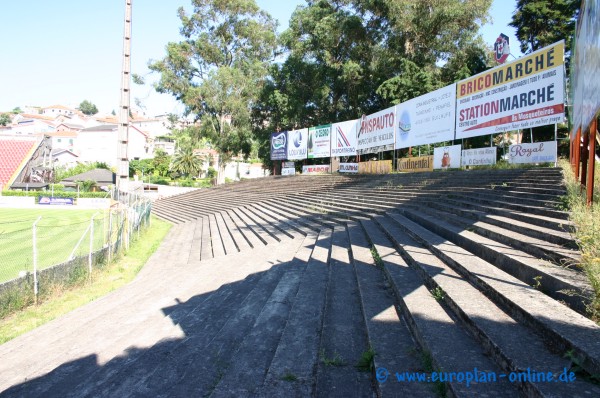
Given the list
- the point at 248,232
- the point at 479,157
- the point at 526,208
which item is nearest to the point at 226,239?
the point at 248,232

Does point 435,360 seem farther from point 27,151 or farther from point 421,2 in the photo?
point 27,151

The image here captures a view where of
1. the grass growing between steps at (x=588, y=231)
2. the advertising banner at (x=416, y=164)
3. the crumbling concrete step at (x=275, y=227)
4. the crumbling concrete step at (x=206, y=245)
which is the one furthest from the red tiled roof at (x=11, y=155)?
the grass growing between steps at (x=588, y=231)

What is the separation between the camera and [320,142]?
2642 cm

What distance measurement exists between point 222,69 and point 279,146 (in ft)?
45.7

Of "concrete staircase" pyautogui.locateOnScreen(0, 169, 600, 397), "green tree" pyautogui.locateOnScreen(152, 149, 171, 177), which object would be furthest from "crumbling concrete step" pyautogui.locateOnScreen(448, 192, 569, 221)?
"green tree" pyautogui.locateOnScreen(152, 149, 171, 177)

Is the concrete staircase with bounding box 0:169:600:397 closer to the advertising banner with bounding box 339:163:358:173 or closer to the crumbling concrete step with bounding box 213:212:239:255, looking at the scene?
the crumbling concrete step with bounding box 213:212:239:255

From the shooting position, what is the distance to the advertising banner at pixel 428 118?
49.2ft

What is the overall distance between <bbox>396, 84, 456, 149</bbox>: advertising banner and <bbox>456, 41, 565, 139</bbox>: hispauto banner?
0.51m

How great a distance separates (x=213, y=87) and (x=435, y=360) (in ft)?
Result: 133

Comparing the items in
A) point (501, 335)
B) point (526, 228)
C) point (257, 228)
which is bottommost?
point (257, 228)

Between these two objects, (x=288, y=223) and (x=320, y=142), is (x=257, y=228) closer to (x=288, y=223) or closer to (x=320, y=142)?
(x=288, y=223)

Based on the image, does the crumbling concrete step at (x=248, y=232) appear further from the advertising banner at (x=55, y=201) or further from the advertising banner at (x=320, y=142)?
the advertising banner at (x=55, y=201)

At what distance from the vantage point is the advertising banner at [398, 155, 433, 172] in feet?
54.3

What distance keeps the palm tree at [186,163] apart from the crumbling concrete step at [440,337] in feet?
197
